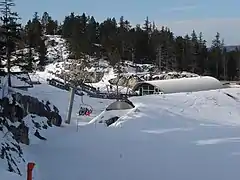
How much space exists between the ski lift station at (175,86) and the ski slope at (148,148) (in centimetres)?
1176

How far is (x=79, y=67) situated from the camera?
2203 inches

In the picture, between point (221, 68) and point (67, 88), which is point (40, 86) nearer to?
point (67, 88)

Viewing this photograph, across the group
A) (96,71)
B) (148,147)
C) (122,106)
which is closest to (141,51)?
(96,71)

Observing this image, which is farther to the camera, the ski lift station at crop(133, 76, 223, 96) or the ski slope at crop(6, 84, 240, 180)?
the ski lift station at crop(133, 76, 223, 96)

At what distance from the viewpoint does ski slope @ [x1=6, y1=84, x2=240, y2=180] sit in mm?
13555

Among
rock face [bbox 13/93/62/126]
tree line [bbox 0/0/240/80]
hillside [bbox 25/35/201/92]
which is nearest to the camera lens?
rock face [bbox 13/93/62/126]

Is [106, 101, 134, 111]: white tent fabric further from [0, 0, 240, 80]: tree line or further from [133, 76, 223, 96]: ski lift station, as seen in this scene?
[0, 0, 240, 80]: tree line

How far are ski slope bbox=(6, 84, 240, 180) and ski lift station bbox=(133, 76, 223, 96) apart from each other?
38.6 feet

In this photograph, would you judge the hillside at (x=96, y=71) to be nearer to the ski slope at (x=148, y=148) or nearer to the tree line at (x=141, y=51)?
the tree line at (x=141, y=51)

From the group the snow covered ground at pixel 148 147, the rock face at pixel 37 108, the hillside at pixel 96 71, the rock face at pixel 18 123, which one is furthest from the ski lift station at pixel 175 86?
the rock face at pixel 18 123

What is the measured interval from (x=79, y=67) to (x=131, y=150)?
40.2 m

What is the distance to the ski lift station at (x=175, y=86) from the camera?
129ft

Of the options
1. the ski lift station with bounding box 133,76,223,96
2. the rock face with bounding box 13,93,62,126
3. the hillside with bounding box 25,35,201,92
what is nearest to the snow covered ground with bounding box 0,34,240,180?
the rock face with bounding box 13,93,62,126

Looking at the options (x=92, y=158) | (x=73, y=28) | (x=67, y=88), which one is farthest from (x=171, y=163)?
(x=73, y=28)
